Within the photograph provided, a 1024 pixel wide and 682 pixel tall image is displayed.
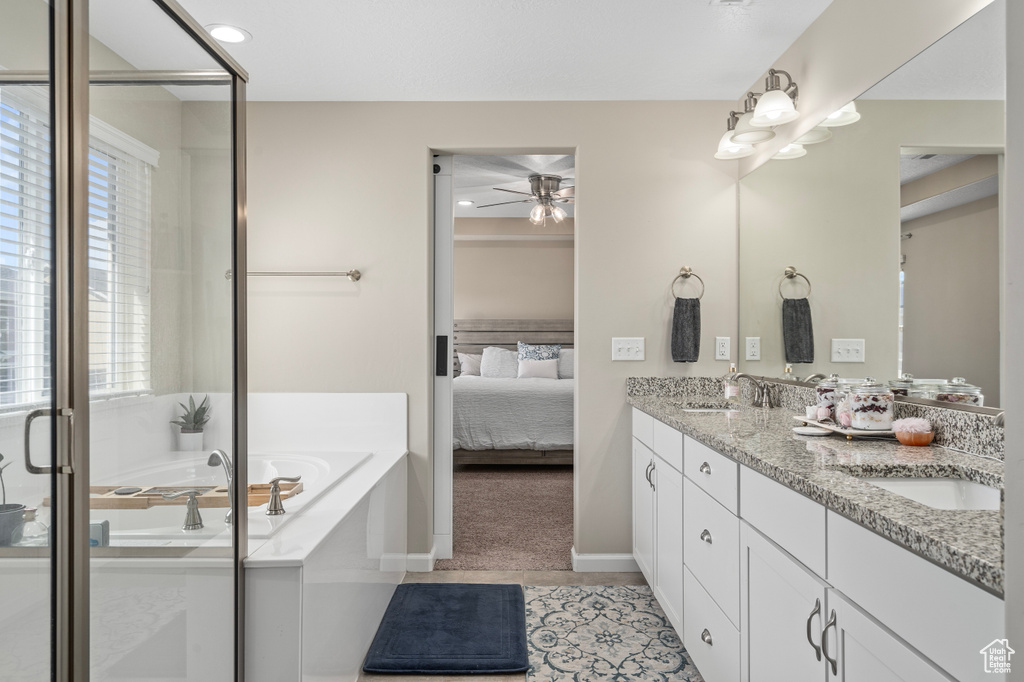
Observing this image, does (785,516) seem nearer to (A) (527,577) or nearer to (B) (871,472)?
(B) (871,472)

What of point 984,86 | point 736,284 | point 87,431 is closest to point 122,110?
point 87,431

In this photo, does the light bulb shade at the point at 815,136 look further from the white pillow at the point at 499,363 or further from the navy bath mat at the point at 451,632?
the white pillow at the point at 499,363

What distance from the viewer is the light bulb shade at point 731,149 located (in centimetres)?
254

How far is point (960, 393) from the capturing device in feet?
5.14

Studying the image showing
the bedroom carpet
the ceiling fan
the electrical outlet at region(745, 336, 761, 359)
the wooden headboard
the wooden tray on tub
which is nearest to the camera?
the wooden tray on tub

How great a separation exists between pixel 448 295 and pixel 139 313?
6.32 feet

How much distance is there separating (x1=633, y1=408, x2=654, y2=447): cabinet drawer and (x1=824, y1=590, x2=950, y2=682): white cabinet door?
4.56 ft

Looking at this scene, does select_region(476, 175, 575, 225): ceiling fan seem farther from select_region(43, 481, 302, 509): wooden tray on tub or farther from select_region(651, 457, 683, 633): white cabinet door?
select_region(43, 481, 302, 509): wooden tray on tub

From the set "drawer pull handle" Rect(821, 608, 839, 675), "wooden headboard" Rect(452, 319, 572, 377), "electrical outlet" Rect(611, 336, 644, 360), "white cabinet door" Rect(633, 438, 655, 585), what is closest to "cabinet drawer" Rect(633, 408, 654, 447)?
"white cabinet door" Rect(633, 438, 655, 585)

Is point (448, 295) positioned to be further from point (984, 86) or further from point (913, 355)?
point (984, 86)

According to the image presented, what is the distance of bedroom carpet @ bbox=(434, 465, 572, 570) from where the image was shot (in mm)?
3012

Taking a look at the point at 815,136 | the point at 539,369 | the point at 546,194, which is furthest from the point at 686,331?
the point at 539,369

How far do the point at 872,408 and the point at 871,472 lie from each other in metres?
0.46

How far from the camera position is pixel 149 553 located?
1184 millimetres
